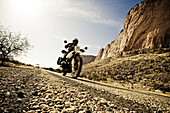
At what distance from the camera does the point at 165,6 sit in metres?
41.1

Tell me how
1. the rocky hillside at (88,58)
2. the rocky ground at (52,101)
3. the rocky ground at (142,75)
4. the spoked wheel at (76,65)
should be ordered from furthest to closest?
the rocky hillside at (88,58)
the rocky ground at (142,75)
the spoked wheel at (76,65)
the rocky ground at (52,101)

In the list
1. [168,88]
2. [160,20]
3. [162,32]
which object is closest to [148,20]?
[160,20]

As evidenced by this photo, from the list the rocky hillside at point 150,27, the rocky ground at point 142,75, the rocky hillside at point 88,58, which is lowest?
the rocky ground at point 142,75

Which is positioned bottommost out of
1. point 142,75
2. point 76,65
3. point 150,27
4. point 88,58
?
point 142,75

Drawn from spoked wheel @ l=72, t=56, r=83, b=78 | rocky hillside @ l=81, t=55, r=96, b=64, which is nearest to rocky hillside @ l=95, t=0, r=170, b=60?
spoked wheel @ l=72, t=56, r=83, b=78

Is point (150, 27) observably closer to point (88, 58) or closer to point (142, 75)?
point (142, 75)

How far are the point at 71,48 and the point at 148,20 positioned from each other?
5279 centimetres

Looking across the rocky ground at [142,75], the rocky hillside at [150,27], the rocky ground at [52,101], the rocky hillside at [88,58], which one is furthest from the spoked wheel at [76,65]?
the rocky hillside at [88,58]

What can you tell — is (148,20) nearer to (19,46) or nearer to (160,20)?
(160,20)

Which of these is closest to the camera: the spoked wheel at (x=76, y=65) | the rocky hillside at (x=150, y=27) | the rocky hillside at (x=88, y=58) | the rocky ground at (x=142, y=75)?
the spoked wheel at (x=76, y=65)

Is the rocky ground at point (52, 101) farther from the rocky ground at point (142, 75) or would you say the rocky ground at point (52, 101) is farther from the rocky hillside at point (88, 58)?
the rocky hillside at point (88, 58)

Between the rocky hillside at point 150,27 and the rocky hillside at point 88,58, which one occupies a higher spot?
the rocky hillside at point 150,27

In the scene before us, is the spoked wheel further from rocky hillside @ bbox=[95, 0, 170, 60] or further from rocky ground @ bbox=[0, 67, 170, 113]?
rocky hillside @ bbox=[95, 0, 170, 60]

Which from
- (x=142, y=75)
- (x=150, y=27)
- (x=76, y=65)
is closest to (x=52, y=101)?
(x=76, y=65)
